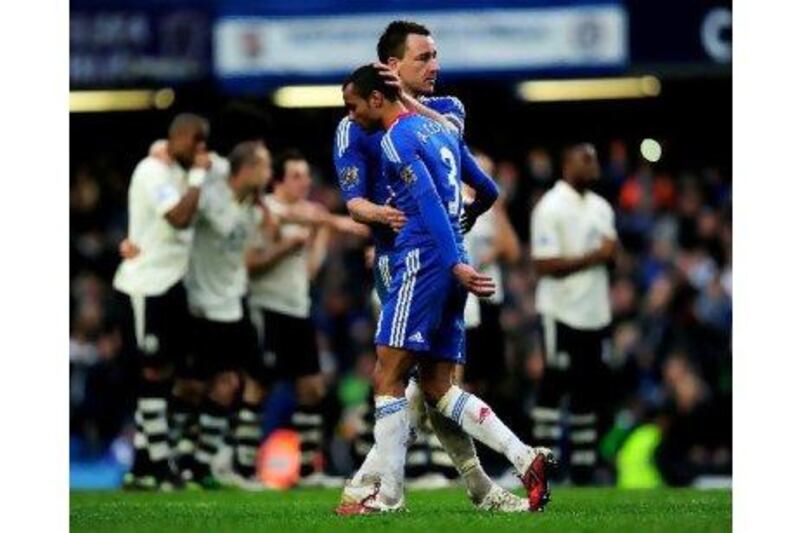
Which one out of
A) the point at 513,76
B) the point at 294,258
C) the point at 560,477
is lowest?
the point at 560,477

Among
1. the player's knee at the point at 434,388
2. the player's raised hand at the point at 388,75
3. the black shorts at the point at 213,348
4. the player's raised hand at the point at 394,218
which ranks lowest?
the player's knee at the point at 434,388

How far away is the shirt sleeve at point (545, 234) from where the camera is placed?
15789 mm

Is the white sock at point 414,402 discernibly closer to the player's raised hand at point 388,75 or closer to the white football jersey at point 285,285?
the player's raised hand at point 388,75

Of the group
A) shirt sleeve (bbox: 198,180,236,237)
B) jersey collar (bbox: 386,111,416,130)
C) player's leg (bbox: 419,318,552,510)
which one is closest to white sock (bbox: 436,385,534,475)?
player's leg (bbox: 419,318,552,510)

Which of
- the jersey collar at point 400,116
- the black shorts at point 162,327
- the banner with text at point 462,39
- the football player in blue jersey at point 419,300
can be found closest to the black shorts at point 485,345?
the banner with text at point 462,39

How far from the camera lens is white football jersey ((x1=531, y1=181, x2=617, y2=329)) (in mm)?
15734

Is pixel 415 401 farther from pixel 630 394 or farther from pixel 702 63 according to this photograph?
pixel 630 394

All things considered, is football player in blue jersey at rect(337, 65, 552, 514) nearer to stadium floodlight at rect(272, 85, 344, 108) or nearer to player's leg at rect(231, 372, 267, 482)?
player's leg at rect(231, 372, 267, 482)

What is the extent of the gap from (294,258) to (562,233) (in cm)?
161

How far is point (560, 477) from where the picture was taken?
53.9 ft

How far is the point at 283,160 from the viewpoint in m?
16.3

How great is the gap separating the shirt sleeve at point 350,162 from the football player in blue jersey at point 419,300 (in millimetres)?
252
